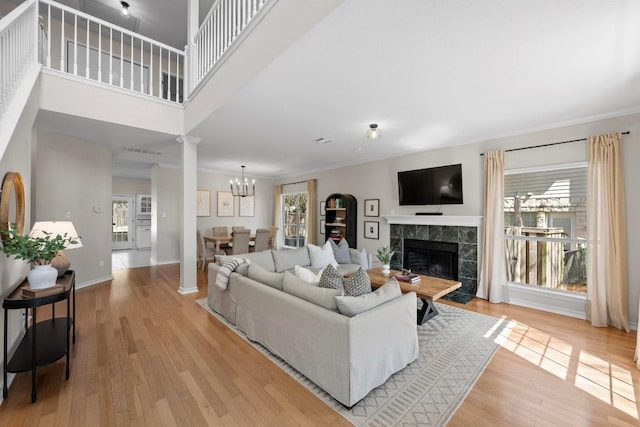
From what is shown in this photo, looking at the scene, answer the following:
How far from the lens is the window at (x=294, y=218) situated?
8195mm

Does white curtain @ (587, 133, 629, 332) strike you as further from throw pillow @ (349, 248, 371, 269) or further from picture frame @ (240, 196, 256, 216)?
picture frame @ (240, 196, 256, 216)

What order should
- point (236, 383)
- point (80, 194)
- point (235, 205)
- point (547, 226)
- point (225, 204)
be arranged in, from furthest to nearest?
point (235, 205)
point (225, 204)
point (80, 194)
point (547, 226)
point (236, 383)

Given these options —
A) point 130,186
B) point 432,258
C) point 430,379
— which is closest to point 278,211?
point 432,258

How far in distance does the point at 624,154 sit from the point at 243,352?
16.1ft

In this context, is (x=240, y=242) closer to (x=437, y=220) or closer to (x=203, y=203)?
(x=203, y=203)

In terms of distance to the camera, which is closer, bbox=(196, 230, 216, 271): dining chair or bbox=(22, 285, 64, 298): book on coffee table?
bbox=(22, 285, 64, 298): book on coffee table

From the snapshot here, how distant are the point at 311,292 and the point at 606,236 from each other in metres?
3.74

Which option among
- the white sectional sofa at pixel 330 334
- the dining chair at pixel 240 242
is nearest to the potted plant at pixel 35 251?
the white sectional sofa at pixel 330 334

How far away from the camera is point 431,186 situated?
195 inches

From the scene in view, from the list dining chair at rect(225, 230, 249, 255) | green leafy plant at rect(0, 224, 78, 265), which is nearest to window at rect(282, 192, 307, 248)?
dining chair at rect(225, 230, 249, 255)

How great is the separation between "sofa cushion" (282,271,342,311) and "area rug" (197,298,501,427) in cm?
63

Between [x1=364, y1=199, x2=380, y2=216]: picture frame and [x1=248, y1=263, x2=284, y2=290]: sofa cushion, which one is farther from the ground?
[x1=364, y1=199, x2=380, y2=216]: picture frame

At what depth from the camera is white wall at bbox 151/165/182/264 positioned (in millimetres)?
6781

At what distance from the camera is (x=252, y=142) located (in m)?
4.71
